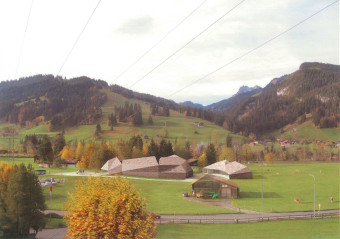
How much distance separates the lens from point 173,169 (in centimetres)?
5438

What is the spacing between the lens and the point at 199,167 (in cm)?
6519

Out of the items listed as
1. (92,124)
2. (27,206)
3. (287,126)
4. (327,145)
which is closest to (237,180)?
(27,206)

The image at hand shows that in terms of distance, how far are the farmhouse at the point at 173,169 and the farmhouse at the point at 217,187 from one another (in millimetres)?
12271

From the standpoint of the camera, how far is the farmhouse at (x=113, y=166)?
4676cm

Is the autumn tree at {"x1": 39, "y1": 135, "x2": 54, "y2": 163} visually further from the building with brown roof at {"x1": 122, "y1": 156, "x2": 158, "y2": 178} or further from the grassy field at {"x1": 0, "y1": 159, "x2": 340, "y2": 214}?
the building with brown roof at {"x1": 122, "y1": 156, "x2": 158, "y2": 178}

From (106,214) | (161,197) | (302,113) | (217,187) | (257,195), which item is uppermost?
(302,113)

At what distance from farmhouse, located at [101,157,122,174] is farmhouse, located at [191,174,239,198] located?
13.4 metres

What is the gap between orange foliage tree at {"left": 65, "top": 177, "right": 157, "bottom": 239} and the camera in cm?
1705

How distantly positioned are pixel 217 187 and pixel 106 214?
Answer: 1059 inches

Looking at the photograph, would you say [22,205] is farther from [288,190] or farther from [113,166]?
[288,190]

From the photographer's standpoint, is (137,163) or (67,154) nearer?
(137,163)

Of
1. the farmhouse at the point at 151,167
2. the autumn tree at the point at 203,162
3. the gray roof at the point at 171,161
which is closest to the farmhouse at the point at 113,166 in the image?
the farmhouse at the point at 151,167

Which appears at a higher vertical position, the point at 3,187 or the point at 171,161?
the point at 171,161

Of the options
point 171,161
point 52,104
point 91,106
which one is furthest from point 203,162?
point 91,106
